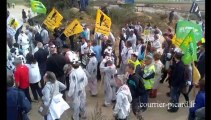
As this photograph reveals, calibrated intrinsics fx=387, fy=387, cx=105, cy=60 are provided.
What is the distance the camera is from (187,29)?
32.1 ft

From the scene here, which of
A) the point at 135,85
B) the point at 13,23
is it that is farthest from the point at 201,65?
the point at 13,23

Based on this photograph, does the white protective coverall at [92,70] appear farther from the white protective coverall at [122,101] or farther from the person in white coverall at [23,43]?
the person in white coverall at [23,43]

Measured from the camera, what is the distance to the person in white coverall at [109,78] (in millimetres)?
10016

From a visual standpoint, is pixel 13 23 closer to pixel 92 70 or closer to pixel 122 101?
pixel 92 70

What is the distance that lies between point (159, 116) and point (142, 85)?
1.55 meters

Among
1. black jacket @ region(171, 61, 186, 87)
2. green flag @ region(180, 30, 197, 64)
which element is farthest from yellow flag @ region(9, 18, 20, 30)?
green flag @ region(180, 30, 197, 64)

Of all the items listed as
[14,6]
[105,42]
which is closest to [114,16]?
[14,6]

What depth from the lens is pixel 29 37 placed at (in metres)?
14.3

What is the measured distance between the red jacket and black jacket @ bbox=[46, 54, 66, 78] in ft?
2.22

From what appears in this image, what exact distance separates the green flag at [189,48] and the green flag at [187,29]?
193 millimetres


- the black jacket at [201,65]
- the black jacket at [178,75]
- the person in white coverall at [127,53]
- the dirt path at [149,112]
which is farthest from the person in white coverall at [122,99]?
the person in white coverall at [127,53]

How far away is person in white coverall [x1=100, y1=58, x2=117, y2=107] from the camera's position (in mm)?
10016

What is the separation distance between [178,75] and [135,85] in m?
1.48
